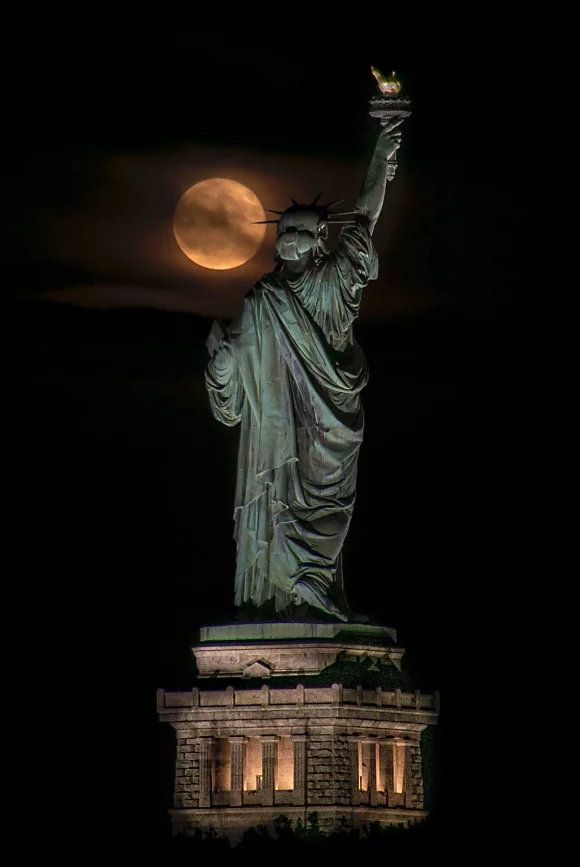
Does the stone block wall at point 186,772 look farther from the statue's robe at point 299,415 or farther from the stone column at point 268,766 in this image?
the statue's robe at point 299,415

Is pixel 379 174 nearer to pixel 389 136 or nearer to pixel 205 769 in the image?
pixel 389 136

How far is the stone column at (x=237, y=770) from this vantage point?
55719mm

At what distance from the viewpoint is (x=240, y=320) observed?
2255 inches

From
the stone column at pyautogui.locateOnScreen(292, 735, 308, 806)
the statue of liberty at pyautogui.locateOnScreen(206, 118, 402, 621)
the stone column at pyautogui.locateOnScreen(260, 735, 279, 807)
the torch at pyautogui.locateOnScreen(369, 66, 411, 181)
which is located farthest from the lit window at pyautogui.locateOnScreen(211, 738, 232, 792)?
the torch at pyautogui.locateOnScreen(369, 66, 411, 181)

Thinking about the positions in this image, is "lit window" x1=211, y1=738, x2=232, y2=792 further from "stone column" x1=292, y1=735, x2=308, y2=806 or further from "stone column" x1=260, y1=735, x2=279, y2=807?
"stone column" x1=292, y1=735, x2=308, y2=806

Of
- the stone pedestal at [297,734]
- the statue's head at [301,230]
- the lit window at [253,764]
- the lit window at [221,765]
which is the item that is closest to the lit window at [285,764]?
the stone pedestal at [297,734]

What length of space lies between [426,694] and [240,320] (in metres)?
6.61

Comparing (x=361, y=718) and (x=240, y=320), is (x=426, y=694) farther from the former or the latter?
(x=240, y=320)

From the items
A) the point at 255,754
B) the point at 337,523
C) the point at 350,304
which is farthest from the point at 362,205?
the point at 255,754

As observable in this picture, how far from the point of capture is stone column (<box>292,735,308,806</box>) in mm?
55250

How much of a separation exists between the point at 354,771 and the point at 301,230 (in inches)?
336

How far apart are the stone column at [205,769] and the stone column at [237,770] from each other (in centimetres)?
40

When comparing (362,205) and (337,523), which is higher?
(362,205)

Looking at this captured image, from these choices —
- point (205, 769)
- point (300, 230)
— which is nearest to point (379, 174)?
point (300, 230)
